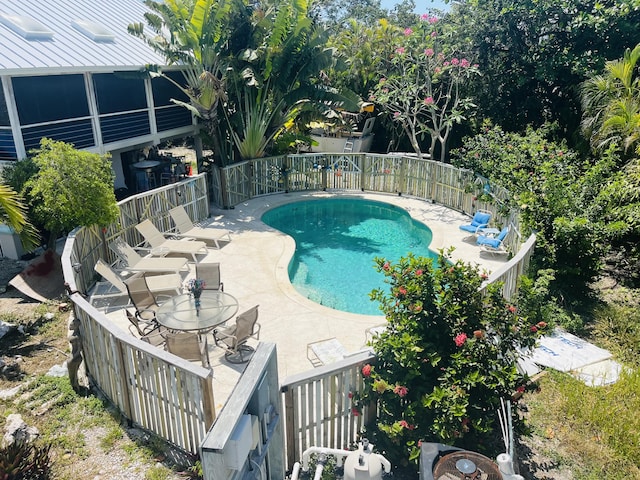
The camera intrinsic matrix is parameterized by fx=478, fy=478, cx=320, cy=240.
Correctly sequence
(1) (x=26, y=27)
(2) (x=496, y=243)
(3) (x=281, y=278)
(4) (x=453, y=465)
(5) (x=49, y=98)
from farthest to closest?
1. (5) (x=49, y=98)
2. (1) (x=26, y=27)
3. (2) (x=496, y=243)
4. (3) (x=281, y=278)
5. (4) (x=453, y=465)

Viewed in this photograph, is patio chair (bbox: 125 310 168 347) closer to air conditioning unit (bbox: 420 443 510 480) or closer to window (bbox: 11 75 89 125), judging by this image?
air conditioning unit (bbox: 420 443 510 480)

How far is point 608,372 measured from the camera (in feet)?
25.7

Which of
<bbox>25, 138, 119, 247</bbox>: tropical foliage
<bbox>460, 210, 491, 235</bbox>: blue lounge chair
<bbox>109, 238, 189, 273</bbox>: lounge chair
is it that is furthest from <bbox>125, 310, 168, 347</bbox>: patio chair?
<bbox>460, 210, 491, 235</bbox>: blue lounge chair

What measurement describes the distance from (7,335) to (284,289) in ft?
19.0

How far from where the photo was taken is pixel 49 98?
52.0 ft

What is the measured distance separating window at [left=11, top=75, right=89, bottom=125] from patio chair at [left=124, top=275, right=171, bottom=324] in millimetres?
9121

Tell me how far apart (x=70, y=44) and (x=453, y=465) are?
1652 centimetres

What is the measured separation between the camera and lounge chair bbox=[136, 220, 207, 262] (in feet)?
42.2

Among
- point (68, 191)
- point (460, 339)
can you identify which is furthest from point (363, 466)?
point (68, 191)

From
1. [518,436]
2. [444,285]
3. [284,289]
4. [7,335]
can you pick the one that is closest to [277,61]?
[284,289]

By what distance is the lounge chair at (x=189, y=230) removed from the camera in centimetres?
1427

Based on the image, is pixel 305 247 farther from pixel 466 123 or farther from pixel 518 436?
pixel 466 123

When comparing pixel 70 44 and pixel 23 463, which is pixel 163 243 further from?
pixel 23 463

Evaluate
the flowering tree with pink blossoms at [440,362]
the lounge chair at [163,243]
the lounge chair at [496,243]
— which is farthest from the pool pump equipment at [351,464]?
the lounge chair at [496,243]
